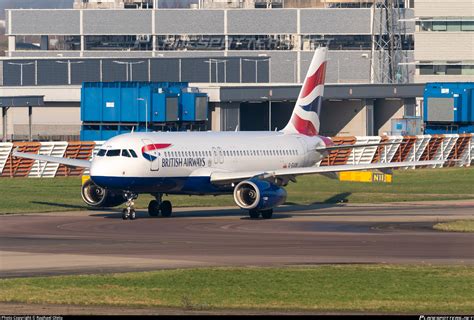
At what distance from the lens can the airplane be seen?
50562 millimetres

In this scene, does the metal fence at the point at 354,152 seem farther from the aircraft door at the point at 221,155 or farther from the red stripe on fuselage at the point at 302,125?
the aircraft door at the point at 221,155

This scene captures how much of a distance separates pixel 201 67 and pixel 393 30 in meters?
31.4

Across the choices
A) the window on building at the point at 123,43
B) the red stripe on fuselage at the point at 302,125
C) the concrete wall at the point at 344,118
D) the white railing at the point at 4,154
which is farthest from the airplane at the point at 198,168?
the window on building at the point at 123,43

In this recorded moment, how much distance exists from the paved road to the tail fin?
5.36m

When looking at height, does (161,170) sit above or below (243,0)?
below

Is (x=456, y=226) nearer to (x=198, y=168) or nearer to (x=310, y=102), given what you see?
(x=198, y=168)

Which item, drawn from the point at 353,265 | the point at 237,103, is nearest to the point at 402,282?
the point at 353,265

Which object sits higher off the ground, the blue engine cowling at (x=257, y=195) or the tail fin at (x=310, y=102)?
the tail fin at (x=310, y=102)

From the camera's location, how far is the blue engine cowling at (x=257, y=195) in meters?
51.2

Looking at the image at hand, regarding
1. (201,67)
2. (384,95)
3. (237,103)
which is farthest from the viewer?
(201,67)

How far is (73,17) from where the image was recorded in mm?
181625

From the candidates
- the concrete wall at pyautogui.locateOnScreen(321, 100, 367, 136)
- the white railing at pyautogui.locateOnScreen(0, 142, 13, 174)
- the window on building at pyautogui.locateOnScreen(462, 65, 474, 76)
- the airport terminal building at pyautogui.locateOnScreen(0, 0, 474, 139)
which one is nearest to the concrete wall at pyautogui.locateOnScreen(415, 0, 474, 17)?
the window on building at pyautogui.locateOnScreen(462, 65, 474, 76)

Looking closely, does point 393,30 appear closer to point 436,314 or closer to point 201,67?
point 201,67

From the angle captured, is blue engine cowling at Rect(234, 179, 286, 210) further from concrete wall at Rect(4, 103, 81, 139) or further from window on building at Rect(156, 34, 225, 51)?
window on building at Rect(156, 34, 225, 51)
